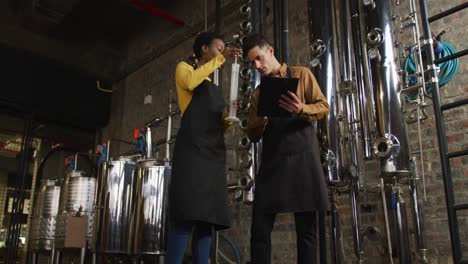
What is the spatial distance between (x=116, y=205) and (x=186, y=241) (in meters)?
2.37

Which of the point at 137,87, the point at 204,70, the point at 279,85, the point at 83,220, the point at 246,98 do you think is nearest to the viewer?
the point at 279,85

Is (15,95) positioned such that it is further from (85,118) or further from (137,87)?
(137,87)

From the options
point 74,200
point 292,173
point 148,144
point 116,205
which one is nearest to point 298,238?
point 292,173

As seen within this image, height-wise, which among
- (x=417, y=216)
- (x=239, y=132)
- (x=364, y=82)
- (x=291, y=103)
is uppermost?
(x=239, y=132)

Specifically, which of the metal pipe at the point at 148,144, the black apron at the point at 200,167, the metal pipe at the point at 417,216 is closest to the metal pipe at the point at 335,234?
the metal pipe at the point at 417,216

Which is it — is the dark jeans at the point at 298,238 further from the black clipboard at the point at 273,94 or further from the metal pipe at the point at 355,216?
the metal pipe at the point at 355,216

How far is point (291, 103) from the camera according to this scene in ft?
6.43

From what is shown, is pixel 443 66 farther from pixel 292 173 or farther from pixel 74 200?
pixel 74 200

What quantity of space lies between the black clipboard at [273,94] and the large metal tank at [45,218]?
4.77 meters

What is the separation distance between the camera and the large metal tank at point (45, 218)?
5.76 m

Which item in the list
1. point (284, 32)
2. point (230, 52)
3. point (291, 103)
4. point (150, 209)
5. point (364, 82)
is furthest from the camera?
point (150, 209)

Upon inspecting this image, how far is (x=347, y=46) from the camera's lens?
3330 millimetres

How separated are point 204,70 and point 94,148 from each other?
6182 millimetres


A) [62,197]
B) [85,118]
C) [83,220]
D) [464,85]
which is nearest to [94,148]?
[85,118]
